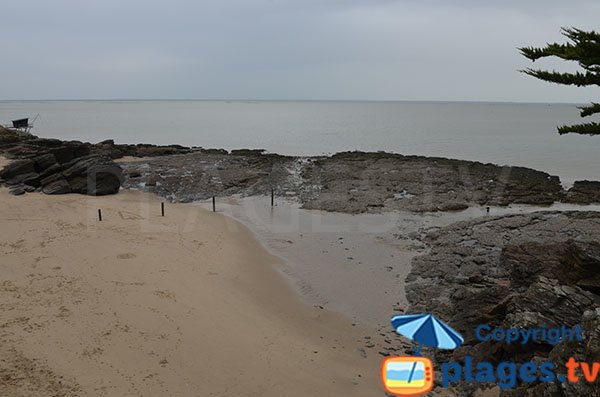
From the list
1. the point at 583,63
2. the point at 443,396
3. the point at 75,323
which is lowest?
the point at 443,396

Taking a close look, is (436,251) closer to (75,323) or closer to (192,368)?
(192,368)

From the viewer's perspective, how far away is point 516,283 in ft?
41.1

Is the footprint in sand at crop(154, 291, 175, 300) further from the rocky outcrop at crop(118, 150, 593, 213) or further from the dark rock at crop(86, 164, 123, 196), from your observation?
the dark rock at crop(86, 164, 123, 196)

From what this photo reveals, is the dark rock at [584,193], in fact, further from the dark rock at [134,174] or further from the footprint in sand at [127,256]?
the dark rock at [134,174]

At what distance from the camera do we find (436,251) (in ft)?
60.6

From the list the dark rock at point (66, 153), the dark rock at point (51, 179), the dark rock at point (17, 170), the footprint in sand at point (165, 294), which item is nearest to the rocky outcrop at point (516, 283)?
the footprint in sand at point (165, 294)

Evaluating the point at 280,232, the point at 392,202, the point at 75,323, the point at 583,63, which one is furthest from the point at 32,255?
the point at 392,202

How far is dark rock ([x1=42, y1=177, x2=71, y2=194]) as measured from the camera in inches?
998

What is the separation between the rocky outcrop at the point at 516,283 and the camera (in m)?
8.14

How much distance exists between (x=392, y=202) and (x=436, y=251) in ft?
29.1

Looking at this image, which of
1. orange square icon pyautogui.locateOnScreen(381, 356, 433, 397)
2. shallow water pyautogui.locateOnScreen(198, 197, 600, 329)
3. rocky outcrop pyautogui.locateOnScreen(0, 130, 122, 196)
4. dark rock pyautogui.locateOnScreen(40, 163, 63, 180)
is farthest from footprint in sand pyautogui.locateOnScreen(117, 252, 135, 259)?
dark rock pyautogui.locateOnScreen(40, 163, 63, 180)

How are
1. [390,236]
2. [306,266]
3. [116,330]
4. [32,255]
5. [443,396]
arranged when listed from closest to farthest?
[443,396] → [116,330] → [32,255] → [306,266] → [390,236]

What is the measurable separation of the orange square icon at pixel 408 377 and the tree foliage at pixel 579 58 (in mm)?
7708

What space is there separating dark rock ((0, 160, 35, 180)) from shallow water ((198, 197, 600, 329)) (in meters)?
12.6
